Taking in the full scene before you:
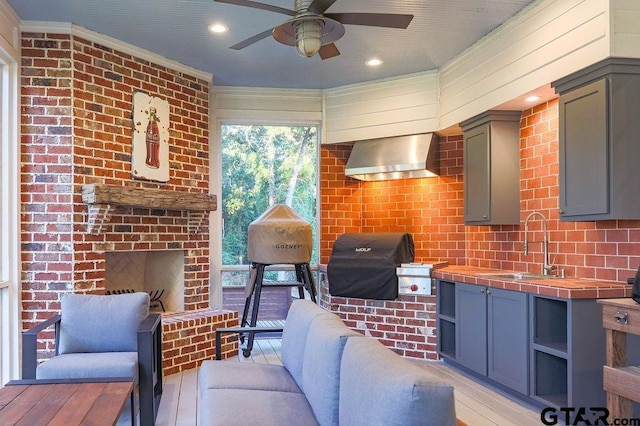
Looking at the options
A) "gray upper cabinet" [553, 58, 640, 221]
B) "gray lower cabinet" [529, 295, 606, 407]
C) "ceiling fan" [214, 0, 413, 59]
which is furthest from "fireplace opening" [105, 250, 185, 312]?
"gray upper cabinet" [553, 58, 640, 221]

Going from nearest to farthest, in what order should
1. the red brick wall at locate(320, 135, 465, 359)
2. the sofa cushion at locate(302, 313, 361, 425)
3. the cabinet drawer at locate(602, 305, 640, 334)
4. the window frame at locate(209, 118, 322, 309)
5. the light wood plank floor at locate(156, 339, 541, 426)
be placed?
1. the sofa cushion at locate(302, 313, 361, 425)
2. the cabinet drawer at locate(602, 305, 640, 334)
3. the light wood plank floor at locate(156, 339, 541, 426)
4. the red brick wall at locate(320, 135, 465, 359)
5. the window frame at locate(209, 118, 322, 309)

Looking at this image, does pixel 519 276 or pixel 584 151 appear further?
pixel 519 276

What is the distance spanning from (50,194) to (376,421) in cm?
372

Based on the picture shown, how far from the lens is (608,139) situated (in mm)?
3369

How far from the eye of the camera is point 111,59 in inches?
189

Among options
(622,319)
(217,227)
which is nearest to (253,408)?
(622,319)

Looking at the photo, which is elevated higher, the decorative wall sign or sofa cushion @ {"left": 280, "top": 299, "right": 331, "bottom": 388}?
the decorative wall sign

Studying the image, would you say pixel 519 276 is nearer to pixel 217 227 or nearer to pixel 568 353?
pixel 568 353

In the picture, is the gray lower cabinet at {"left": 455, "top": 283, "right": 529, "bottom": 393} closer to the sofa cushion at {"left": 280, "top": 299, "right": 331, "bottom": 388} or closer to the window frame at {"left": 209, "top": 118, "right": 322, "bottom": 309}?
the sofa cushion at {"left": 280, "top": 299, "right": 331, "bottom": 388}

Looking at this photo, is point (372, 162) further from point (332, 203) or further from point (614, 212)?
point (614, 212)

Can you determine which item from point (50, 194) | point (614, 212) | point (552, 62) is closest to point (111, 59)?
point (50, 194)

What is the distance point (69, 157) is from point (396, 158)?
10.2 feet

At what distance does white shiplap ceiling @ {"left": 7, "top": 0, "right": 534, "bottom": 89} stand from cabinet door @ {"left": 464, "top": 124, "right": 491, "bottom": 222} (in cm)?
82

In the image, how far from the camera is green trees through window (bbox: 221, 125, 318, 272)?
6320mm
